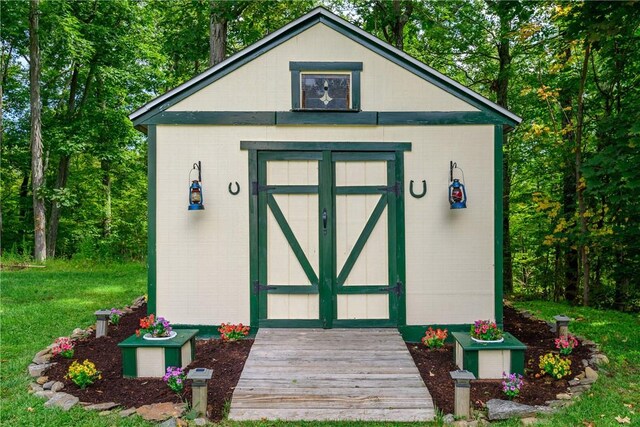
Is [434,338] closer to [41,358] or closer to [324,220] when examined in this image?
[324,220]

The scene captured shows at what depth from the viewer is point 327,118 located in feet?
18.0

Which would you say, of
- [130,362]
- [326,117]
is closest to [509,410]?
[130,362]

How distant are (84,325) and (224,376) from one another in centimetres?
328

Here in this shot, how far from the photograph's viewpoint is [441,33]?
10.8 meters

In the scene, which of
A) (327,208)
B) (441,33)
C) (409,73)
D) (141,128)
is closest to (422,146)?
(409,73)

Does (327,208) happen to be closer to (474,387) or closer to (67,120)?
(474,387)

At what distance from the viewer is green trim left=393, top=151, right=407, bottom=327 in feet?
18.1

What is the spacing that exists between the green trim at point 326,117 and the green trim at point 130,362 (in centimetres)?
329

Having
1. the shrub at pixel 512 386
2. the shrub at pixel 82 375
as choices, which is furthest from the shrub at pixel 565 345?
the shrub at pixel 82 375

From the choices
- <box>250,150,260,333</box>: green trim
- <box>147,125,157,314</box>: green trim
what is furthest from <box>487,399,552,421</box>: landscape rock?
<box>147,125,157,314</box>: green trim

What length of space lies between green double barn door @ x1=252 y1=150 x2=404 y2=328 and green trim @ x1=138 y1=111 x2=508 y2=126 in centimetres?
42

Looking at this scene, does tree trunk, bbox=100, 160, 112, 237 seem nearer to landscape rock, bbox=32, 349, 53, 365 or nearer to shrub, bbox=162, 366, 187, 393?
landscape rock, bbox=32, 349, 53, 365

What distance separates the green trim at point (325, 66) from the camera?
5.49 metres

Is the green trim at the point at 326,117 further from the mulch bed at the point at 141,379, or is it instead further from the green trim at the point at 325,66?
the mulch bed at the point at 141,379
